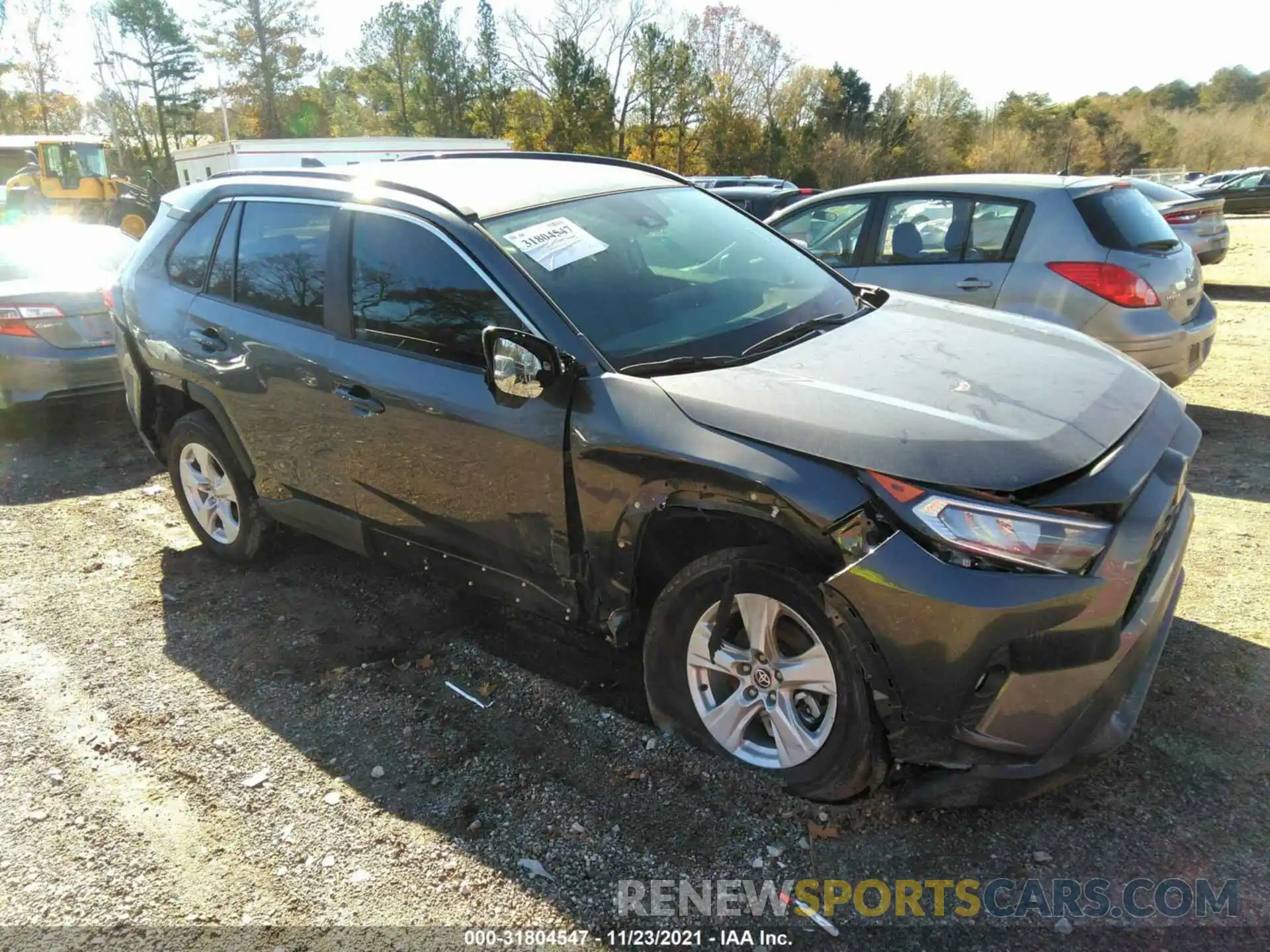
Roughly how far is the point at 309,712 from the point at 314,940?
1108 millimetres

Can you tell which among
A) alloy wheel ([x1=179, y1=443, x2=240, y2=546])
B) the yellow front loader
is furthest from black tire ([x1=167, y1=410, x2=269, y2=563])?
the yellow front loader

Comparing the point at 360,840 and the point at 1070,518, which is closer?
the point at 1070,518

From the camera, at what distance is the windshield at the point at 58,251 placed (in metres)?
6.87

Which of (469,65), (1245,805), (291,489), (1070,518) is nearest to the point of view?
(1070,518)

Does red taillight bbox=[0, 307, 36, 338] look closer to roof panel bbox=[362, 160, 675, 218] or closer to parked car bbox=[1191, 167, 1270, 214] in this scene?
roof panel bbox=[362, 160, 675, 218]

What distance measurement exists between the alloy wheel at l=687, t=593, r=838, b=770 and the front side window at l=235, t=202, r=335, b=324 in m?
2.11

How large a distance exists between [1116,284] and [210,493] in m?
5.27

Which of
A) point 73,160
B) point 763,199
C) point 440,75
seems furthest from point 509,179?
point 440,75

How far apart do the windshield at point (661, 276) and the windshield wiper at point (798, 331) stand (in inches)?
1.2

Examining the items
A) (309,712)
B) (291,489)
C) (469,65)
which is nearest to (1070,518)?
(309,712)

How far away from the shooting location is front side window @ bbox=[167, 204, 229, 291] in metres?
4.07

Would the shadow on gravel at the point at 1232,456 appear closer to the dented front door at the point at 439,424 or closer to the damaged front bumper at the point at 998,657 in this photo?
the damaged front bumper at the point at 998,657

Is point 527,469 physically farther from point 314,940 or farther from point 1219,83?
point 1219,83

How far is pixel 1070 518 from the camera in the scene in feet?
7.13
